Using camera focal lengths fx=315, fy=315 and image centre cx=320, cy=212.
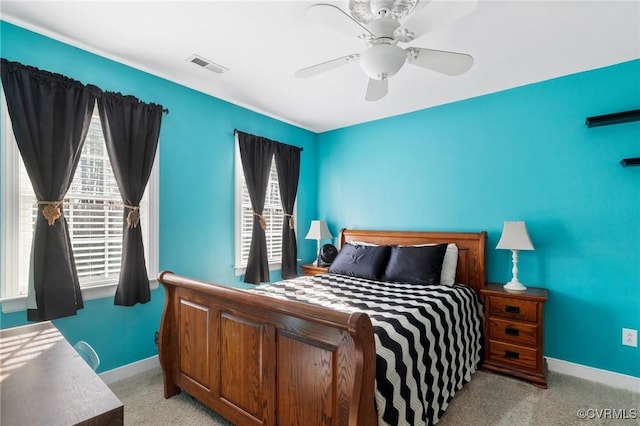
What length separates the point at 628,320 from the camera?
2.51 m

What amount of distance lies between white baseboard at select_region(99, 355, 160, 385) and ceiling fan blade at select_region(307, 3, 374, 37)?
288cm

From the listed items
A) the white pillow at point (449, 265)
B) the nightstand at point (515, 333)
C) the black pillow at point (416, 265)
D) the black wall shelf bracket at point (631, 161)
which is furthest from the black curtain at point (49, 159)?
the black wall shelf bracket at point (631, 161)

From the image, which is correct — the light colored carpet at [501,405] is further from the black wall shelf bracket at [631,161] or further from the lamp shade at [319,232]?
the lamp shade at [319,232]

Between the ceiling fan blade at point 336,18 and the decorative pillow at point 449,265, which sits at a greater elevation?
the ceiling fan blade at point 336,18

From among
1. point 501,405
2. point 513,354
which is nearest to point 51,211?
point 501,405

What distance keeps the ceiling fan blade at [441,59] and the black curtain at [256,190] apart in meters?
2.12

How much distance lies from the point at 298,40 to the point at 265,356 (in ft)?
6.86

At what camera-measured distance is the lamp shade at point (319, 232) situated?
404 cm

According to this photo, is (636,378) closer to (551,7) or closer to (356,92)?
(551,7)

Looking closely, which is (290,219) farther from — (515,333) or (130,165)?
(515,333)

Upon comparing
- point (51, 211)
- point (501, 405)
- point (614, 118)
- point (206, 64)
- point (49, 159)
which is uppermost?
point (206, 64)

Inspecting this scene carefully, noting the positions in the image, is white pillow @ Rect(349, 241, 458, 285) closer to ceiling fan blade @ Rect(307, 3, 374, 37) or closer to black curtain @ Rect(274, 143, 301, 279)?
black curtain @ Rect(274, 143, 301, 279)

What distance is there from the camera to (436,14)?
151 centimetres

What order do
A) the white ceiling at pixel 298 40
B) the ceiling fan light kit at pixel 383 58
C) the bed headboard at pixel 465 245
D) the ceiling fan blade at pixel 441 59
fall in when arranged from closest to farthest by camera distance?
the ceiling fan light kit at pixel 383 58
the ceiling fan blade at pixel 441 59
the white ceiling at pixel 298 40
the bed headboard at pixel 465 245
